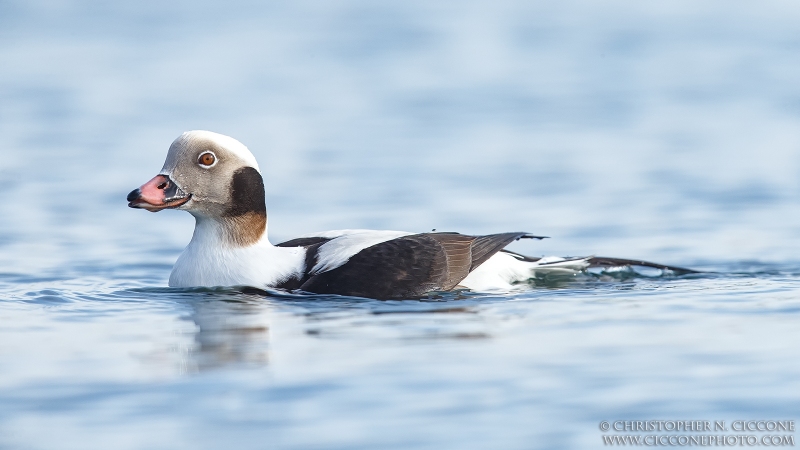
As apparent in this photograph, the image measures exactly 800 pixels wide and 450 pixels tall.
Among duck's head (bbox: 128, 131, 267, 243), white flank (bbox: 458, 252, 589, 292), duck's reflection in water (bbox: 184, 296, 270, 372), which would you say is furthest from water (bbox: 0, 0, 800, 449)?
duck's head (bbox: 128, 131, 267, 243)

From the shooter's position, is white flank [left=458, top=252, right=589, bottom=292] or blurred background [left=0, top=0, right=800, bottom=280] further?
blurred background [left=0, top=0, right=800, bottom=280]

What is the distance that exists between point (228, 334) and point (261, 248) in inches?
56.4

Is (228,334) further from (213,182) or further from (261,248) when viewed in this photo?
(213,182)

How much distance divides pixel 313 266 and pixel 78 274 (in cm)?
212

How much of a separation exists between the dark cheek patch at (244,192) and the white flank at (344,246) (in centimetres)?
55

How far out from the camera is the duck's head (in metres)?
9.12

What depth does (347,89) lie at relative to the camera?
61.0ft

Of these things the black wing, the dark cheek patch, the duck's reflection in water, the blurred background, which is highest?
the blurred background

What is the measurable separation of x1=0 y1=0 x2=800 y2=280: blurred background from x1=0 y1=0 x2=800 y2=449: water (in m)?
0.06

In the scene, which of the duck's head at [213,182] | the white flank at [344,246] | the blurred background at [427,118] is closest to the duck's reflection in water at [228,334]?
the white flank at [344,246]

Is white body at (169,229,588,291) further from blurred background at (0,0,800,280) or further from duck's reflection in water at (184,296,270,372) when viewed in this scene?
blurred background at (0,0,800,280)

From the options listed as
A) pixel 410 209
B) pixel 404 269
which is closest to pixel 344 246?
pixel 404 269

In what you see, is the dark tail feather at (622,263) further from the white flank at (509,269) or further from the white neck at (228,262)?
the white neck at (228,262)

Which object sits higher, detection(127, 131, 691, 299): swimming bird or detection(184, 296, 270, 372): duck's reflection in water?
detection(127, 131, 691, 299): swimming bird
